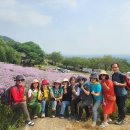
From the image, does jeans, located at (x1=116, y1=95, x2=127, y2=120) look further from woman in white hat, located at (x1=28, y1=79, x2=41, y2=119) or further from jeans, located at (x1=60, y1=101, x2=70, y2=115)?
woman in white hat, located at (x1=28, y1=79, x2=41, y2=119)

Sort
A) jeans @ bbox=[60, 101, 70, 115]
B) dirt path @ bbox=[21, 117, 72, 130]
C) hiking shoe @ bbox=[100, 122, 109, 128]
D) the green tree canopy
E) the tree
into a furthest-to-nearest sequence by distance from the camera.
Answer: the green tree canopy, the tree, jeans @ bbox=[60, 101, 70, 115], hiking shoe @ bbox=[100, 122, 109, 128], dirt path @ bbox=[21, 117, 72, 130]

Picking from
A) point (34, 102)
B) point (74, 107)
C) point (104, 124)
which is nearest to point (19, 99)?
point (34, 102)

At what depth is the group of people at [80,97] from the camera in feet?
35.1

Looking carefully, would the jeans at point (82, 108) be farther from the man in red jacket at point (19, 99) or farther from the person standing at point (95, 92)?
the man in red jacket at point (19, 99)

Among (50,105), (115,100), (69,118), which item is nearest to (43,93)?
(50,105)

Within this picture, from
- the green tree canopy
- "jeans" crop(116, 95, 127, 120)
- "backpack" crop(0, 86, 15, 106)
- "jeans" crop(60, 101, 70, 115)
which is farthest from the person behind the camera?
the green tree canopy

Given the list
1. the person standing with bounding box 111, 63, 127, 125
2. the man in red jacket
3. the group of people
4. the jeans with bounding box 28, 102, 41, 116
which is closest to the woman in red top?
the group of people

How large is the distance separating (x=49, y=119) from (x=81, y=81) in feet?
5.87

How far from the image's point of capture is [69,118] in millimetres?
11125

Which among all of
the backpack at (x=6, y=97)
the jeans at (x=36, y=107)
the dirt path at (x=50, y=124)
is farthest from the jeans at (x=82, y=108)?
the backpack at (x=6, y=97)

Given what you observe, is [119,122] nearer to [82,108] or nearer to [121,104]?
[121,104]

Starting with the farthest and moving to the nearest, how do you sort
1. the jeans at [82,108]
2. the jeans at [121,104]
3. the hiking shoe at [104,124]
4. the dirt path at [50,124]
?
the jeans at [82,108] → the jeans at [121,104] → the hiking shoe at [104,124] → the dirt path at [50,124]

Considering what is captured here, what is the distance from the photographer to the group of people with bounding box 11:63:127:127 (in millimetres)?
10695

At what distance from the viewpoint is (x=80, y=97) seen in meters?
11.2
